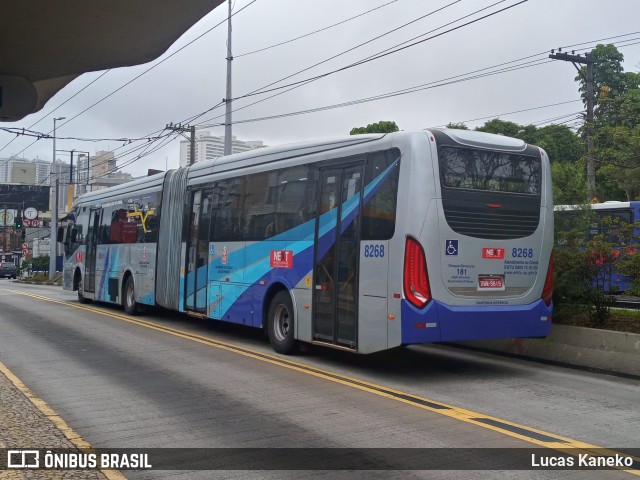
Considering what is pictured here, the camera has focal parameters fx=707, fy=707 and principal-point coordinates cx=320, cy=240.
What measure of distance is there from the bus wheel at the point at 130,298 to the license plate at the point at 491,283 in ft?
37.7

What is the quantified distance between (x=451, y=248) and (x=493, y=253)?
77 cm

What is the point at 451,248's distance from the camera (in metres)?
9.68

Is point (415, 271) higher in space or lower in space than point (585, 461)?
higher

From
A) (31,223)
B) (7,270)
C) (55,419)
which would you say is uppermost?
(31,223)

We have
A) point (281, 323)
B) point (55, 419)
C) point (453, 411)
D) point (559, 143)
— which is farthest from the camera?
point (559, 143)

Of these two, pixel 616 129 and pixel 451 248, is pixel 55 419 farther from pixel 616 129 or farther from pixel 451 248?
pixel 616 129

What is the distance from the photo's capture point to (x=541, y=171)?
10773mm

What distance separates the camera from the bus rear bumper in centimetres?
937

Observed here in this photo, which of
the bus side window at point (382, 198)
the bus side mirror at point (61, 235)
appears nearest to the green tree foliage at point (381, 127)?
the bus side mirror at point (61, 235)

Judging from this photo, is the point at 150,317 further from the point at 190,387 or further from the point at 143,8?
the point at 143,8

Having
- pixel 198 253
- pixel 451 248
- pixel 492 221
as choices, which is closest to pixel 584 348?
pixel 492 221

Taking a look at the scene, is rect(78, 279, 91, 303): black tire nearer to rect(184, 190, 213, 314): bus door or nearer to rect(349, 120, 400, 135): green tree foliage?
rect(184, 190, 213, 314): bus door

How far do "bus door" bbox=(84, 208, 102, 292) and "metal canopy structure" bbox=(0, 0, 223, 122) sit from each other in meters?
16.0

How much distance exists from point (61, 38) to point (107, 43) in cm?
41
